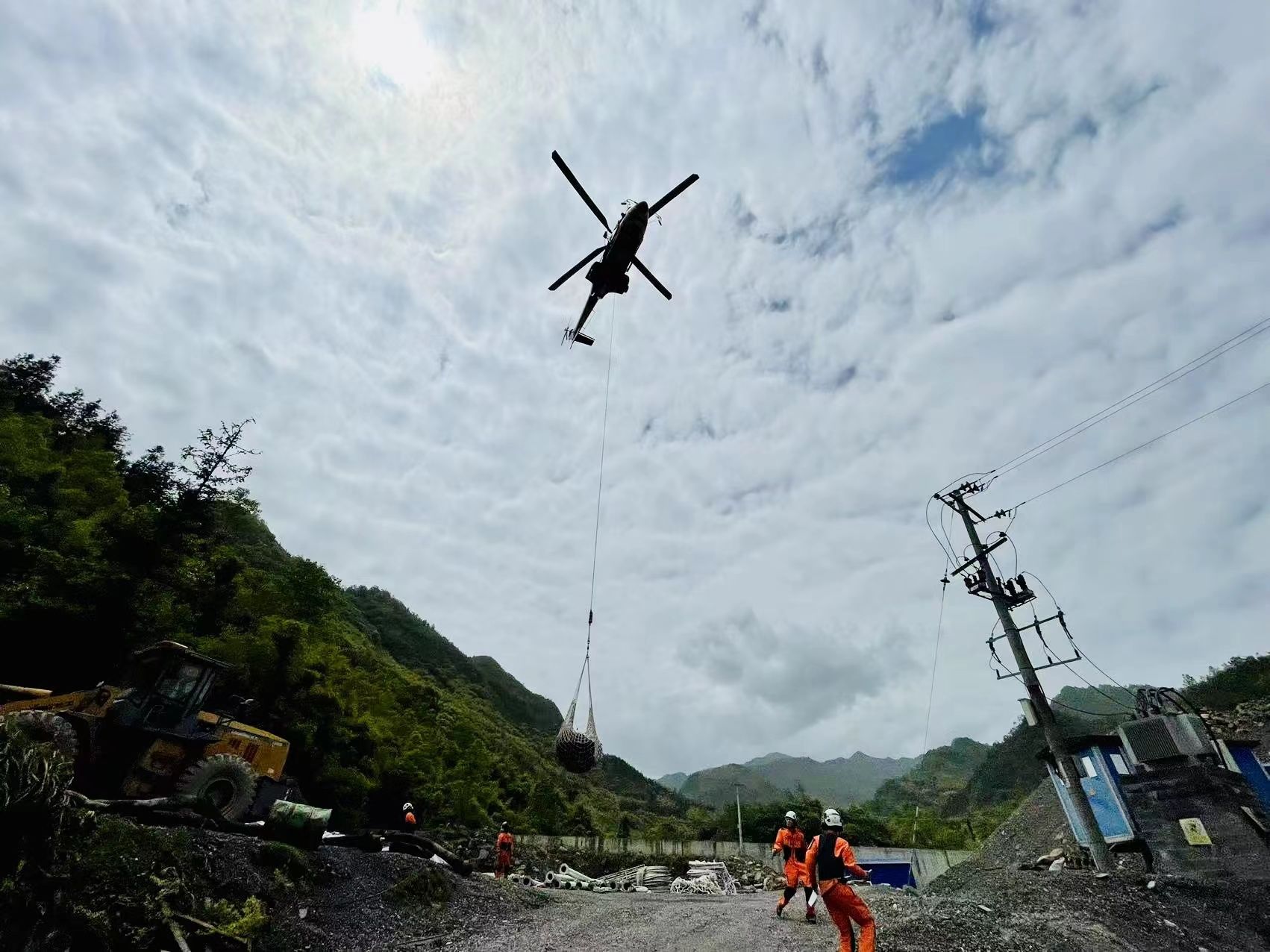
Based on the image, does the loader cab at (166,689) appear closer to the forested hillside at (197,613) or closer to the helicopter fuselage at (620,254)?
the forested hillside at (197,613)

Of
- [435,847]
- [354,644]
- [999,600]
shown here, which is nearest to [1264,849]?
[999,600]

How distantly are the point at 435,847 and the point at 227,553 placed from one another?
77.5ft

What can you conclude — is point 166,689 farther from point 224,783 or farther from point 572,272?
point 572,272

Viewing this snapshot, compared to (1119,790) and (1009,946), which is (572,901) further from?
(1119,790)

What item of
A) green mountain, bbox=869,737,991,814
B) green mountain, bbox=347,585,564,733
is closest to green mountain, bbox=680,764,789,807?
green mountain, bbox=869,737,991,814

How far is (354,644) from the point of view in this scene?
160 ft

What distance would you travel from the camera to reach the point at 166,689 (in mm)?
11094

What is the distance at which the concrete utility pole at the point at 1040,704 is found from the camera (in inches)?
455

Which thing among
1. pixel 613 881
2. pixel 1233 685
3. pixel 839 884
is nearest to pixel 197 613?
pixel 613 881

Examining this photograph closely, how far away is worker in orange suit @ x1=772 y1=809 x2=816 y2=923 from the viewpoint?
31.1 feet

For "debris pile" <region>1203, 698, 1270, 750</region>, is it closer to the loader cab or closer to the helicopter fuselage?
the helicopter fuselage

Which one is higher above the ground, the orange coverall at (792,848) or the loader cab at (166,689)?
the loader cab at (166,689)

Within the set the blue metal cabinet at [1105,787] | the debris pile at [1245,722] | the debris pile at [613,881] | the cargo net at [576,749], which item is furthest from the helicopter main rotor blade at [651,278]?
the debris pile at [1245,722]

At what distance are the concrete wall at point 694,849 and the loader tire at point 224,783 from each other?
14.8 metres
